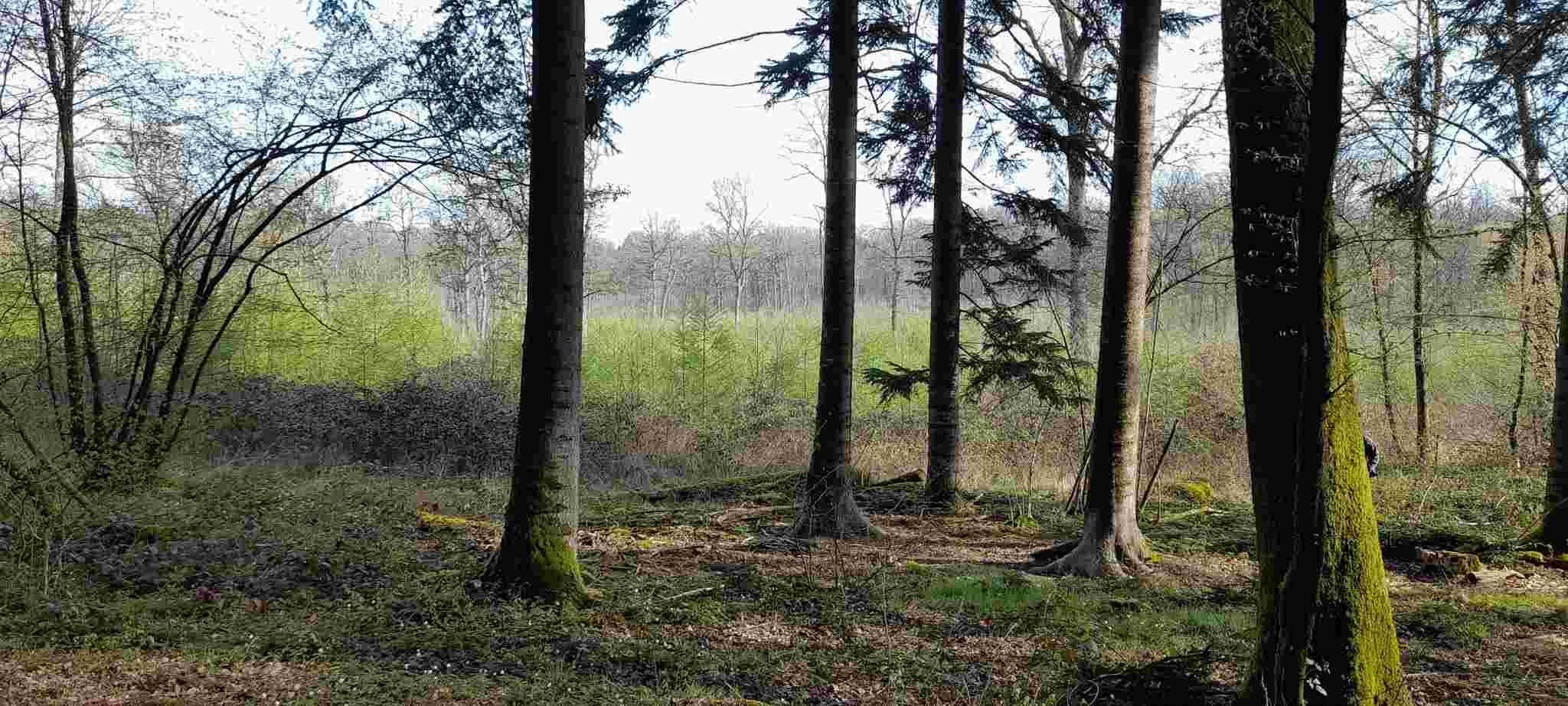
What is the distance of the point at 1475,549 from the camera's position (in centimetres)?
696

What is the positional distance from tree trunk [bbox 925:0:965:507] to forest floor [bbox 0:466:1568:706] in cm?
178

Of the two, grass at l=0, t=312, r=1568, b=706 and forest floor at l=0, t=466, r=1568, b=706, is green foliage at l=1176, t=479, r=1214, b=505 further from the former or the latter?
forest floor at l=0, t=466, r=1568, b=706

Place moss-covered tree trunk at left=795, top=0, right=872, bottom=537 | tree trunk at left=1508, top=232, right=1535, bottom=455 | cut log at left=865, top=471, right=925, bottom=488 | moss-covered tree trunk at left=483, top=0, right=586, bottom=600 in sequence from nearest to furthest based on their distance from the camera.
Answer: moss-covered tree trunk at left=483, top=0, right=586, bottom=600, moss-covered tree trunk at left=795, top=0, right=872, bottom=537, cut log at left=865, top=471, right=925, bottom=488, tree trunk at left=1508, top=232, right=1535, bottom=455

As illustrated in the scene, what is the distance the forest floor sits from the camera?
11.9 feet

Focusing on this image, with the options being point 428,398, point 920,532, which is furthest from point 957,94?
point 428,398

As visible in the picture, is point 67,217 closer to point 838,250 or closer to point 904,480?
point 838,250

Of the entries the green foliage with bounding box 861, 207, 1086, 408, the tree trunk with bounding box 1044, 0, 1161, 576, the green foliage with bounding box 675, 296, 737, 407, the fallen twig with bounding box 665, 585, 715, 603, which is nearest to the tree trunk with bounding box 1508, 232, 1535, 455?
the green foliage with bounding box 861, 207, 1086, 408

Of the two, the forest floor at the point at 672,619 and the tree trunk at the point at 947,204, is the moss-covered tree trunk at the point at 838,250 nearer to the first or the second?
the forest floor at the point at 672,619

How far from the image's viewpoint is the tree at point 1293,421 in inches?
112

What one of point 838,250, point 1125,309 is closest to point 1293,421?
point 1125,309

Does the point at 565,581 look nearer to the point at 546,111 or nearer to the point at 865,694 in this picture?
the point at 865,694

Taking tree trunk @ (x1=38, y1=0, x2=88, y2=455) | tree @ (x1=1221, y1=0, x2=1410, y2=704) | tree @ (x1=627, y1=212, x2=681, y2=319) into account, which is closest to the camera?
tree @ (x1=1221, y1=0, x2=1410, y2=704)

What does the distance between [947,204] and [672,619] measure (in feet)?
18.7

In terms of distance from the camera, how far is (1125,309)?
238 inches
